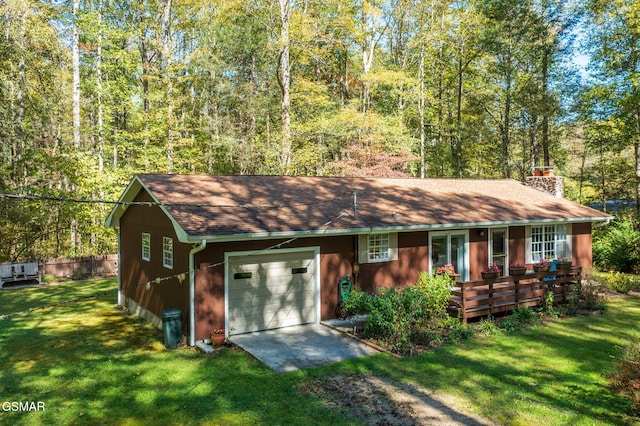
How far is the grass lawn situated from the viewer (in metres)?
6.63

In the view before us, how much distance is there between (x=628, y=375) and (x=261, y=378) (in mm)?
6139

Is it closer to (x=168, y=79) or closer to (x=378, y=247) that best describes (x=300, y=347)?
(x=378, y=247)

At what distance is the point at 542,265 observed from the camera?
14633mm

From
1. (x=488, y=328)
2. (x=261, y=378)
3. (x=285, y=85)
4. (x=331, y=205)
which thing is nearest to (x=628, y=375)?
(x=488, y=328)

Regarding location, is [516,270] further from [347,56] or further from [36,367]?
[347,56]

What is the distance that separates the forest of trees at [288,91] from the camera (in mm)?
22297

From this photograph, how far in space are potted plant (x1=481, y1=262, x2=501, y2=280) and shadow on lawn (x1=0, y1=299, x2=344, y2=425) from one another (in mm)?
7435

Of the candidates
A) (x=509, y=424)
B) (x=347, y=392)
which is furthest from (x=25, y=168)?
(x=509, y=424)

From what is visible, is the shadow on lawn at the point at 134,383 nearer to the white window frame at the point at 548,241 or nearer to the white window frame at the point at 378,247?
the white window frame at the point at 378,247

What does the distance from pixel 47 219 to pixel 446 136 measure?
26.8 m

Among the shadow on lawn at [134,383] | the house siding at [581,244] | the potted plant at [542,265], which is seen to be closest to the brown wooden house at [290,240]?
the potted plant at [542,265]

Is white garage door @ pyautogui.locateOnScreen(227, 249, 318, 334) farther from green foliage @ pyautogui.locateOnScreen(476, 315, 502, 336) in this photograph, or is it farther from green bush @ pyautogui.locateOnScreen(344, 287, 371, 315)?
green foliage @ pyautogui.locateOnScreen(476, 315, 502, 336)

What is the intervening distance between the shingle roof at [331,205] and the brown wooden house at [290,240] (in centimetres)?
4

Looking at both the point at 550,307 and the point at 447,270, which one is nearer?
the point at 550,307
